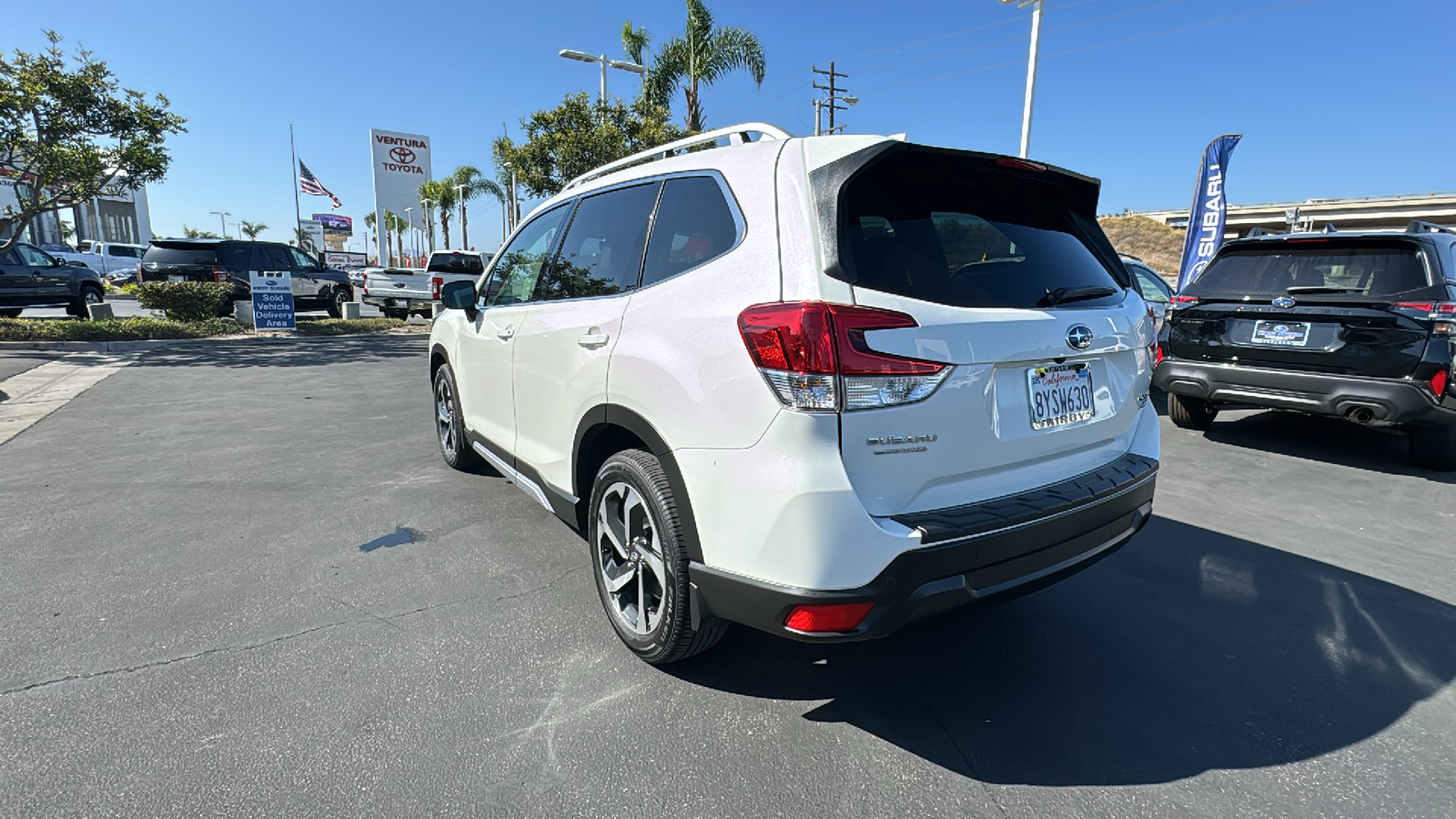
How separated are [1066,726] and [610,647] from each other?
1636 millimetres

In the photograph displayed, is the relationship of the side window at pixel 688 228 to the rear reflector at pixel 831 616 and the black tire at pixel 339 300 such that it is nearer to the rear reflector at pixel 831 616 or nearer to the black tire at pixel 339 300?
the rear reflector at pixel 831 616

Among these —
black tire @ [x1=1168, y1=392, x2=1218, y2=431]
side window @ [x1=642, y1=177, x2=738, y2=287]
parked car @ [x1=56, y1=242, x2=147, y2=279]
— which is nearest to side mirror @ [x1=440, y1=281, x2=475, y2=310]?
side window @ [x1=642, y1=177, x2=738, y2=287]

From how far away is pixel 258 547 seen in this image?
3.75m

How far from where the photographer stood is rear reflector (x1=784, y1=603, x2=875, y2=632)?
200 cm

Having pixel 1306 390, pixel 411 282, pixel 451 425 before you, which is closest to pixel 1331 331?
pixel 1306 390

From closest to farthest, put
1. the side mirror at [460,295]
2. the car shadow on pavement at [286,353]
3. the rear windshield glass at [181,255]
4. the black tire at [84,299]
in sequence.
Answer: the side mirror at [460,295]
the car shadow on pavement at [286,353]
the black tire at [84,299]
the rear windshield glass at [181,255]

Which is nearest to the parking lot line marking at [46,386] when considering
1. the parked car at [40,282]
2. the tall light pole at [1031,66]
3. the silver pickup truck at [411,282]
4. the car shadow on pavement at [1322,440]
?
the parked car at [40,282]

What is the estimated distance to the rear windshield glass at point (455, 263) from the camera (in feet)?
59.6

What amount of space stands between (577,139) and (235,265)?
830 centimetres

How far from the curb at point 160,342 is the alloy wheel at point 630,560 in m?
12.5

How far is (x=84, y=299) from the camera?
15367 millimetres

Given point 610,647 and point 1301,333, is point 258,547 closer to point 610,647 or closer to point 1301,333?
point 610,647

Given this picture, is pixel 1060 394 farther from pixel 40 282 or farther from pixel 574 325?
pixel 40 282

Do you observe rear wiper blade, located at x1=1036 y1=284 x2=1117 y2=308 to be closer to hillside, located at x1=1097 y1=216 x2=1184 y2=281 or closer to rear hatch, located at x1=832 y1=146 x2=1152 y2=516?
rear hatch, located at x1=832 y1=146 x2=1152 y2=516
